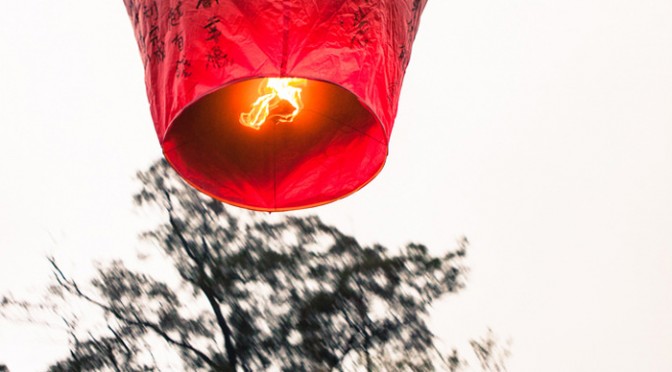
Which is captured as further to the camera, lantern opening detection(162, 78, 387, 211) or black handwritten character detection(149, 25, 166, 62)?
lantern opening detection(162, 78, 387, 211)

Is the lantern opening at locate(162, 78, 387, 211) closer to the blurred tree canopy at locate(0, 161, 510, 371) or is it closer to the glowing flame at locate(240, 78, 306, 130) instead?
the glowing flame at locate(240, 78, 306, 130)

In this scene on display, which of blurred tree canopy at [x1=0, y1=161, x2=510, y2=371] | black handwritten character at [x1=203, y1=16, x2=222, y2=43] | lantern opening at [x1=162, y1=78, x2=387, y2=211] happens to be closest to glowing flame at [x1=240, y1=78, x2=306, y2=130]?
lantern opening at [x1=162, y1=78, x2=387, y2=211]

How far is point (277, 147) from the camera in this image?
230 centimetres

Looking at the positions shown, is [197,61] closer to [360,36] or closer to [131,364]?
[360,36]

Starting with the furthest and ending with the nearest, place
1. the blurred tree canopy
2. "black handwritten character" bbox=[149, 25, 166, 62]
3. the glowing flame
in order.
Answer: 1. the blurred tree canopy
2. the glowing flame
3. "black handwritten character" bbox=[149, 25, 166, 62]

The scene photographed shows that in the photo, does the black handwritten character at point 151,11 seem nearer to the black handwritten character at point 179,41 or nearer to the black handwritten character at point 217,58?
the black handwritten character at point 179,41

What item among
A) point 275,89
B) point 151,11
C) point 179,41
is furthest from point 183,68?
point 275,89

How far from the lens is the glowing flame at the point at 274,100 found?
197cm

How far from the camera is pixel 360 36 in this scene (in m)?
1.68

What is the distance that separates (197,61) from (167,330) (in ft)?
24.2

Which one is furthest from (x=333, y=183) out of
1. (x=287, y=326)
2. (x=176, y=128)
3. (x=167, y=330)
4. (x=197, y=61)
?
(x=167, y=330)

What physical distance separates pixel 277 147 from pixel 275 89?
1.15 feet

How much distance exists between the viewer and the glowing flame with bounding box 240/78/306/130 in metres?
1.97

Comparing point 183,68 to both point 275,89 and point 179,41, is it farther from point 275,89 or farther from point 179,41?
point 275,89
